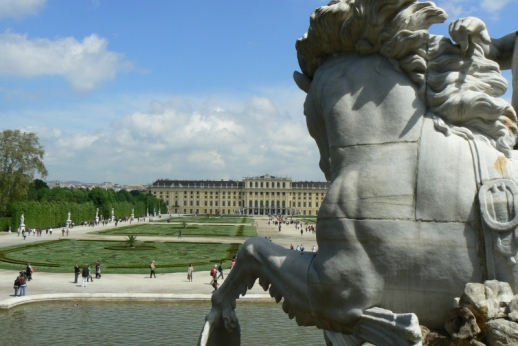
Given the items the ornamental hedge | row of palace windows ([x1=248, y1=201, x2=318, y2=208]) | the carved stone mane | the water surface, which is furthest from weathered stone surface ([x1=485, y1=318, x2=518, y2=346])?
row of palace windows ([x1=248, y1=201, x2=318, y2=208])

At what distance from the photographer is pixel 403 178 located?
9.67 feet

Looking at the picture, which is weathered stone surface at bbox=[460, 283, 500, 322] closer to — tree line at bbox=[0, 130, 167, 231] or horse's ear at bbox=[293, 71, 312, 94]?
horse's ear at bbox=[293, 71, 312, 94]

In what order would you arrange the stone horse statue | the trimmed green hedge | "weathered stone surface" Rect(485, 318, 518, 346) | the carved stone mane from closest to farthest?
"weathered stone surface" Rect(485, 318, 518, 346)
the stone horse statue
the carved stone mane
the trimmed green hedge

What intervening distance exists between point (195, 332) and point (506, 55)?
32.3 ft

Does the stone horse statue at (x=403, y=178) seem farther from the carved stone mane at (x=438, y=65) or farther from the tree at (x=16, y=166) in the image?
the tree at (x=16, y=166)

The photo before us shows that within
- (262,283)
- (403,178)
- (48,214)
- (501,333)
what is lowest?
(501,333)

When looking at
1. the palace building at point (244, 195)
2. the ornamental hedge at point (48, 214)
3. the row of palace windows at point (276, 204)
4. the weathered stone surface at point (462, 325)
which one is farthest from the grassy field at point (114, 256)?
the palace building at point (244, 195)

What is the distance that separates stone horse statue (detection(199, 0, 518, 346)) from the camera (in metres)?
2.81

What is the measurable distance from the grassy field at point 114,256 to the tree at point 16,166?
18058mm

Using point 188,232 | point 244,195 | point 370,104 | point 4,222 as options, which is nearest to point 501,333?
point 370,104

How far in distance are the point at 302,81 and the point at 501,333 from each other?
1953 mm

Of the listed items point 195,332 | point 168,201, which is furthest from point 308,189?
point 195,332

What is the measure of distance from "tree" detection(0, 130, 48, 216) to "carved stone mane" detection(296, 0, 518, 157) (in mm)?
55300

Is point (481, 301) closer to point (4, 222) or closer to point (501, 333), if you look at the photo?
point (501, 333)
